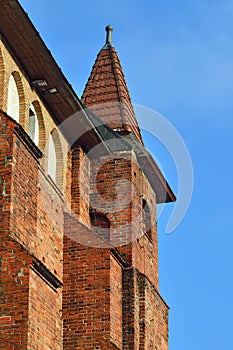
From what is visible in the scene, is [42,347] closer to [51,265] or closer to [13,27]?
[51,265]

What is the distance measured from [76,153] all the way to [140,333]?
149 inches

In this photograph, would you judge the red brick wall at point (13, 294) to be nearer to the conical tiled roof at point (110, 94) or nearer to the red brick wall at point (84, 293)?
the red brick wall at point (84, 293)

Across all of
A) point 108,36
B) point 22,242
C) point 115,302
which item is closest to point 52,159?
point 115,302

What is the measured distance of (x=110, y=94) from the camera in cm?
2347

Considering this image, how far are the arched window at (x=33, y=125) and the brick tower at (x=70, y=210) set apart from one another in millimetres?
25

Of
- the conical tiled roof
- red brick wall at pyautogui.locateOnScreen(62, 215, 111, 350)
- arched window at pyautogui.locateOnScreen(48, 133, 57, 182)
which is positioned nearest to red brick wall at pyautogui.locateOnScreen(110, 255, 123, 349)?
red brick wall at pyautogui.locateOnScreen(62, 215, 111, 350)

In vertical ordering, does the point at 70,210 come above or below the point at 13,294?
above

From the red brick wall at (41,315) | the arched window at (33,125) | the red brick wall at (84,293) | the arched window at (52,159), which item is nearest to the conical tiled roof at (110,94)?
the arched window at (52,159)

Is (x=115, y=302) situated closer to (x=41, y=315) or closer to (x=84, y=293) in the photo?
(x=84, y=293)

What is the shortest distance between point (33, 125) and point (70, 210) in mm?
1975

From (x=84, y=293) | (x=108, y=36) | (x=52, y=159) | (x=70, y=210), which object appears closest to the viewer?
(x=84, y=293)

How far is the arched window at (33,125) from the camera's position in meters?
18.7

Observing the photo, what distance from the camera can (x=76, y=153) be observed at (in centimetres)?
2034

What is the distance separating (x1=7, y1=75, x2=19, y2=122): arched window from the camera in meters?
17.6
